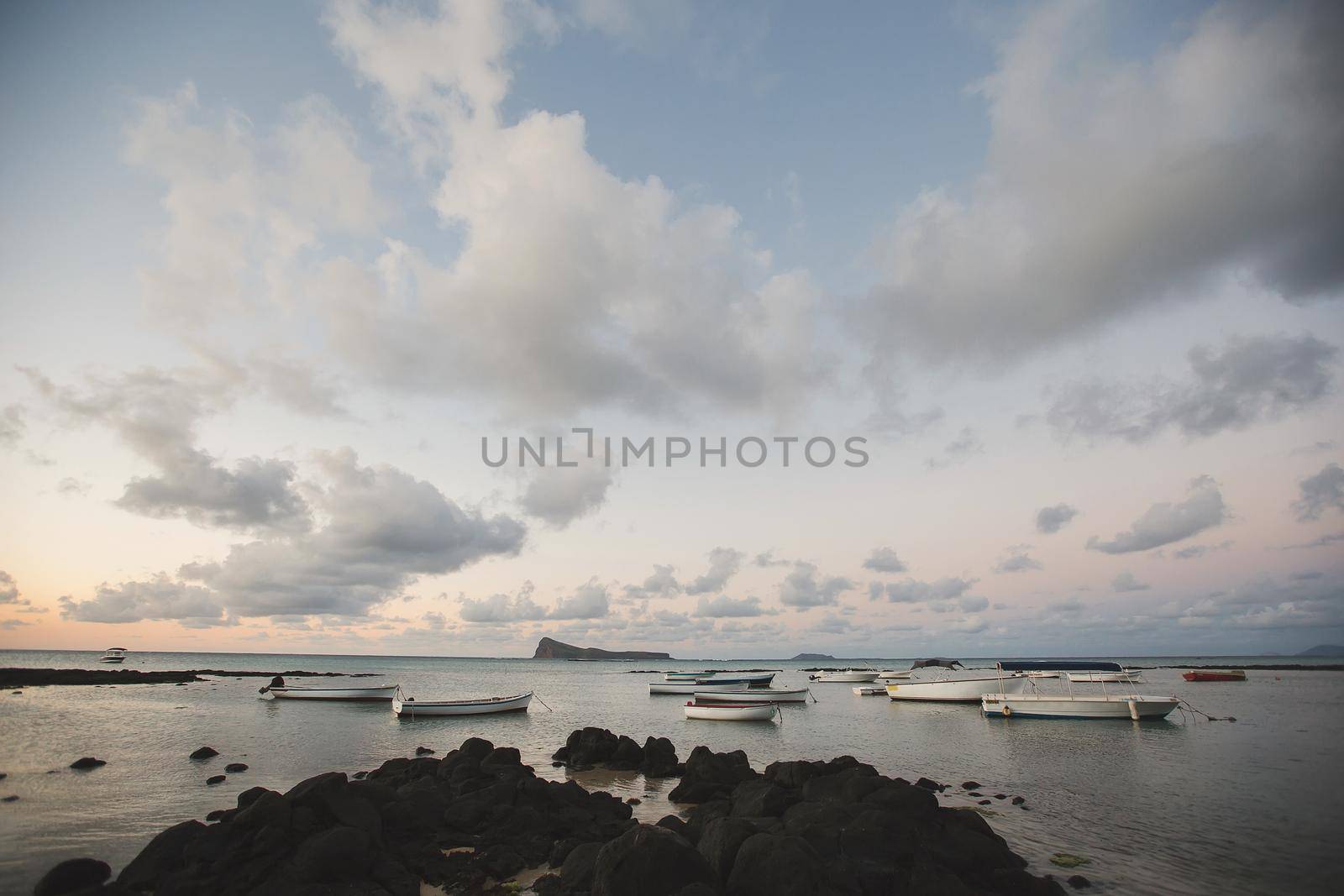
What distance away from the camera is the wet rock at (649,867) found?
10836mm

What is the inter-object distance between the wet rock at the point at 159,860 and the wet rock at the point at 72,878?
0.39m

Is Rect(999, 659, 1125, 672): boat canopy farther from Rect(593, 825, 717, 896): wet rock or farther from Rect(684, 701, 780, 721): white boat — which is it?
Rect(593, 825, 717, 896): wet rock

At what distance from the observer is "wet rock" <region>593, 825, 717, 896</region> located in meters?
10.8

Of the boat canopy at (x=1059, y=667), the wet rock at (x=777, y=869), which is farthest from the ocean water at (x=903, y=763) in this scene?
the wet rock at (x=777, y=869)

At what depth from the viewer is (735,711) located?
4938 cm

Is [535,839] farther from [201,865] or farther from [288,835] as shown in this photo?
[201,865]

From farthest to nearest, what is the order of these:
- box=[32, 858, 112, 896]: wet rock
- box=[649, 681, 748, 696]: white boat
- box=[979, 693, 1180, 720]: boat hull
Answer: box=[649, 681, 748, 696]: white boat → box=[979, 693, 1180, 720]: boat hull → box=[32, 858, 112, 896]: wet rock

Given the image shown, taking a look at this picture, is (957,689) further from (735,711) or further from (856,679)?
(856,679)

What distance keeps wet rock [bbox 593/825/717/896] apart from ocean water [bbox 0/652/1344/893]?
9216mm

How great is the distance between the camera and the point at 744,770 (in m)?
23.1

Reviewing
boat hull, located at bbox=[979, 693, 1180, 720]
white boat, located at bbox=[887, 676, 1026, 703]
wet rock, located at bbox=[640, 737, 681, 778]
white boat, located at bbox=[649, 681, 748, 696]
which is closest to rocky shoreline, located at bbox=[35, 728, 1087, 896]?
wet rock, located at bbox=[640, 737, 681, 778]

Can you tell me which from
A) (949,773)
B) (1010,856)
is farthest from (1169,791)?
(1010,856)

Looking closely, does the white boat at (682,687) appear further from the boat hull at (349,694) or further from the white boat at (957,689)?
the boat hull at (349,694)

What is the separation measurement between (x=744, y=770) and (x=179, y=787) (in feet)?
65.9
